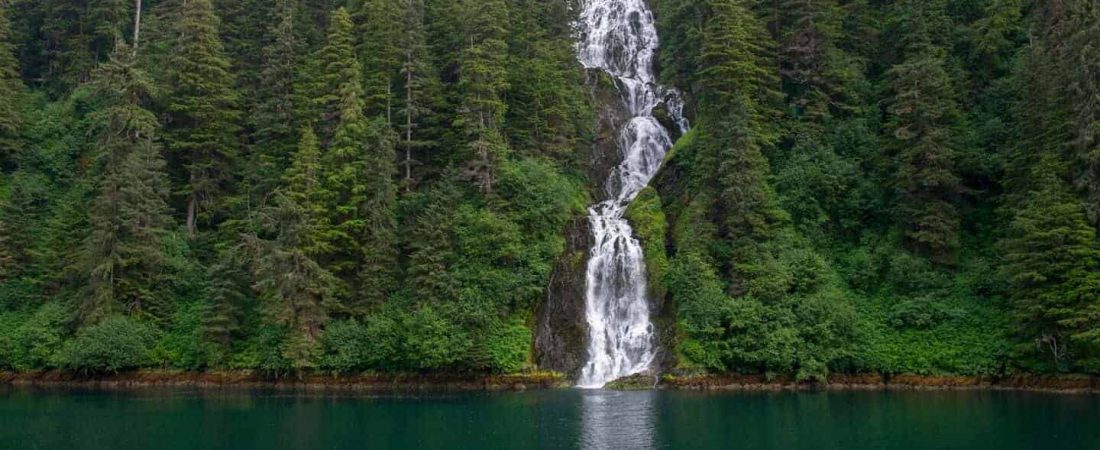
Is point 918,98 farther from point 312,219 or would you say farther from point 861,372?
point 312,219

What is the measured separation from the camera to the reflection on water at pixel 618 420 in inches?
950

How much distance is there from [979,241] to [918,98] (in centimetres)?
807

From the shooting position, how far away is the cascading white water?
4181 centimetres

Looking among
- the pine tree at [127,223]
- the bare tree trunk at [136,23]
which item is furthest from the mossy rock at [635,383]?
the bare tree trunk at [136,23]

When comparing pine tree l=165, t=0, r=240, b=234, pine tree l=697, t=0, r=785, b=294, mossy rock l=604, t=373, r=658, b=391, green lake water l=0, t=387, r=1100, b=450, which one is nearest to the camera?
green lake water l=0, t=387, r=1100, b=450

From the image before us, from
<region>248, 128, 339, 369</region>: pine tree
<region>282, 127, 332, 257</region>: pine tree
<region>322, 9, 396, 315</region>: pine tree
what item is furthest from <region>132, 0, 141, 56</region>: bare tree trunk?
<region>248, 128, 339, 369</region>: pine tree

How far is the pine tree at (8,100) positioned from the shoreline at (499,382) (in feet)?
57.5

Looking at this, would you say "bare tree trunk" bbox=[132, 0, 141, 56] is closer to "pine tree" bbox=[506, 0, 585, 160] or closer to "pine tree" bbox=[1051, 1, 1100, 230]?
"pine tree" bbox=[506, 0, 585, 160]

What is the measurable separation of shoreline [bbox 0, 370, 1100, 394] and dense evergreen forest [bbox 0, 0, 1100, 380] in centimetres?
59

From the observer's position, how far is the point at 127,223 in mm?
44250

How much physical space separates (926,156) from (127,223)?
42.4m

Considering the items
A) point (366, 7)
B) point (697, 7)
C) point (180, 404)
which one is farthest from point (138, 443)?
point (697, 7)

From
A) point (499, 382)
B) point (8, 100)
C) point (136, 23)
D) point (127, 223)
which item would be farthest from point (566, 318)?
point (136, 23)

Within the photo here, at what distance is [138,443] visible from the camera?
2403cm
